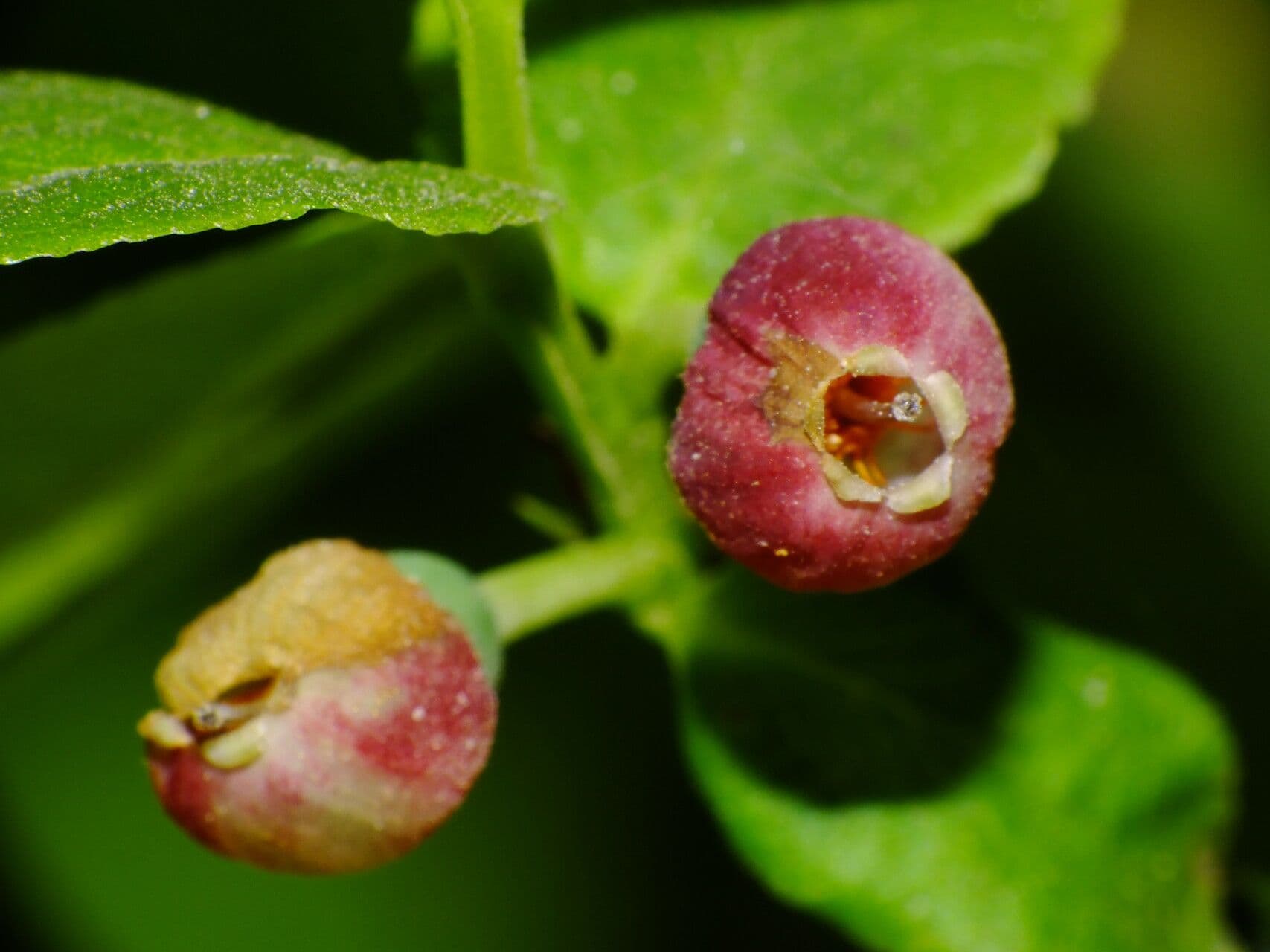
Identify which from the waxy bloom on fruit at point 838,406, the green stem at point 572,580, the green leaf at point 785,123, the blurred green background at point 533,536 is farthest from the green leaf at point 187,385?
the waxy bloom on fruit at point 838,406

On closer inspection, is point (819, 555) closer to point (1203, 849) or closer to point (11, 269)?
point (1203, 849)

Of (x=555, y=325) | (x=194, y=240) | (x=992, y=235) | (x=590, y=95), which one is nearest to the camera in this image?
(x=555, y=325)

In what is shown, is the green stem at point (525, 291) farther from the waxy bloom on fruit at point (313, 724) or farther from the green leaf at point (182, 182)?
the waxy bloom on fruit at point (313, 724)

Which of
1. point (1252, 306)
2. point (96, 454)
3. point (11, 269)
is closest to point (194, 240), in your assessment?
point (11, 269)

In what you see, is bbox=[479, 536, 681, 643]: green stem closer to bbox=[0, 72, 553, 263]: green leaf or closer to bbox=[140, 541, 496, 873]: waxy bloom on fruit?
bbox=[140, 541, 496, 873]: waxy bloom on fruit

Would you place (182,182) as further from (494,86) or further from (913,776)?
(913,776)

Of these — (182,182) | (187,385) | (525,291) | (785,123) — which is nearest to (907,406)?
(525,291)
